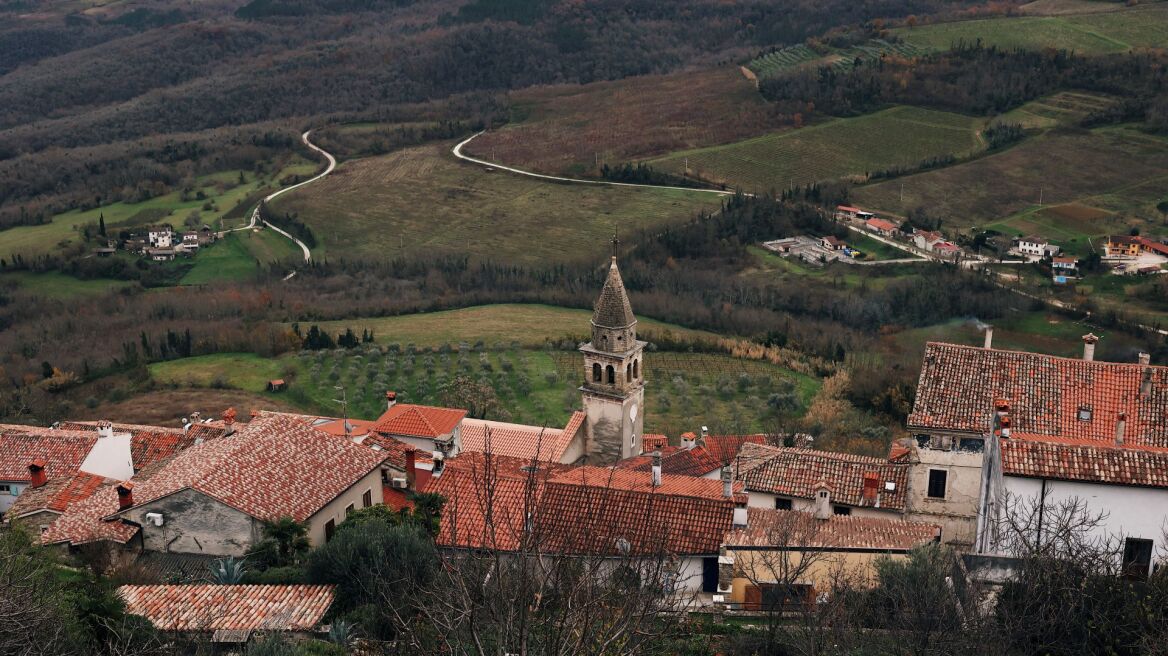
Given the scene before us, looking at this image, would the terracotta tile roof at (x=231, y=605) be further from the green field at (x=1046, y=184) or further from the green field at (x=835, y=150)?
the green field at (x=835, y=150)

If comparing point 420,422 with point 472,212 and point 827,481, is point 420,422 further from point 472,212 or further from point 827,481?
point 472,212

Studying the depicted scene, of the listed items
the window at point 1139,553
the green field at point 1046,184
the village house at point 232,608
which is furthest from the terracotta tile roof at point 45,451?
the green field at point 1046,184

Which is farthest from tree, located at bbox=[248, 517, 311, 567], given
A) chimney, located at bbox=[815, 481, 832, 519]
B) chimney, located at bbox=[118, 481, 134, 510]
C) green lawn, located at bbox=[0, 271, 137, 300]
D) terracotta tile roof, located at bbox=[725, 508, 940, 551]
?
green lawn, located at bbox=[0, 271, 137, 300]

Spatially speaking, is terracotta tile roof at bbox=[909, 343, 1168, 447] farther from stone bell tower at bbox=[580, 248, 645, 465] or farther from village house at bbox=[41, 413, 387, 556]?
village house at bbox=[41, 413, 387, 556]

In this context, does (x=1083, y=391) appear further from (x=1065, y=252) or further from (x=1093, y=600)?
(x=1065, y=252)

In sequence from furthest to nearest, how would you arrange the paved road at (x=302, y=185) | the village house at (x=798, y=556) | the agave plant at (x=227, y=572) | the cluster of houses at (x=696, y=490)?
1. the paved road at (x=302, y=185)
2. the agave plant at (x=227, y=572)
3. the village house at (x=798, y=556)
4. the cluster of houses at (x=696, y=490)

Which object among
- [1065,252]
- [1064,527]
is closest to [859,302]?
[1065,252]
